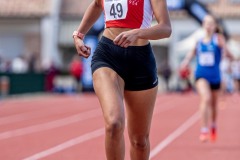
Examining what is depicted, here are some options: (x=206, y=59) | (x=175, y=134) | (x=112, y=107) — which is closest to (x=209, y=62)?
(x=206, y=59)

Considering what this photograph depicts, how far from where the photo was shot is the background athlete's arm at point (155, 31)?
545 centimetres

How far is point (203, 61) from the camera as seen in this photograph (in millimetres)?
11891

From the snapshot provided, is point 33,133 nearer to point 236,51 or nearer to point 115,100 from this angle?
point 115,100

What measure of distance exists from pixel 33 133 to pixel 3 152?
3.61 m

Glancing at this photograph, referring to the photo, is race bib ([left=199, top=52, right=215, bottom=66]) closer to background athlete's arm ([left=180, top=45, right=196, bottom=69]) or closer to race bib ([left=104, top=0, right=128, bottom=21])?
background athlete's arm ([left=180, top=45, right=196, bottom=69])

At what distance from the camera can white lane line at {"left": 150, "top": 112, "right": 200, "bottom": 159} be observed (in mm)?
10758

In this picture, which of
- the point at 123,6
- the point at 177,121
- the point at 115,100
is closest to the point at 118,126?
the point at 115,100

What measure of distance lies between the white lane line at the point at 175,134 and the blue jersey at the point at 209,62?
1.21 metres

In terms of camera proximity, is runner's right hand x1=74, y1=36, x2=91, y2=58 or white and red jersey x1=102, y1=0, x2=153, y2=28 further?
runner's right hand x1=74, y1=36, x2=91, y2=58

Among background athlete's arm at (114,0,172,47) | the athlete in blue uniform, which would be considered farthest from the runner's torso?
the athlete in blue uniform

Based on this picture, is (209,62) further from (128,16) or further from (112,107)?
(112,107)

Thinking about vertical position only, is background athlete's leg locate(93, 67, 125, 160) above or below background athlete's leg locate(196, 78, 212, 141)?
above

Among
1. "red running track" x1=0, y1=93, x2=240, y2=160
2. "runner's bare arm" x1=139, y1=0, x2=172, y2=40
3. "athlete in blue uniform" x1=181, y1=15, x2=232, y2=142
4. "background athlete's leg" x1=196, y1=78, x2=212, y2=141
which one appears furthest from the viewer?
"athlete in blue uniform" x1=181, y1=15, x2=232, y2=142

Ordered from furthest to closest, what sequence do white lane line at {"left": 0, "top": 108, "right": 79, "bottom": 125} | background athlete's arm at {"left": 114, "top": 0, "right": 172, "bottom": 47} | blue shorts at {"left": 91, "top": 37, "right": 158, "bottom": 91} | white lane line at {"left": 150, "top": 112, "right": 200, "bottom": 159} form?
white lane line at {"left": 0, "top": 108, "right": 79, "bottom": 125}, white lane line at {"left": 150, "top": 112, "right": 200, "bottom": 159}, blue shorts at {"left": 91, "top": 37, "right": 158, "bottom": 91}, background athlete's arm at {"left": 114, "top": 0, "right": 172, "bottom": 47}
